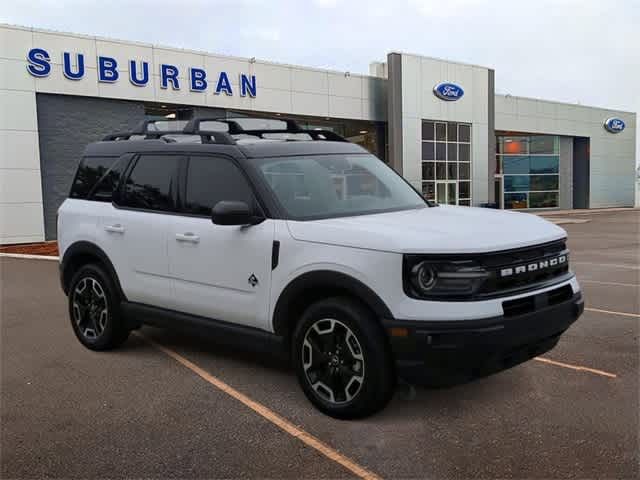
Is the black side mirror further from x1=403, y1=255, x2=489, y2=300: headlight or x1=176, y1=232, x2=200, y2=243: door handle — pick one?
x1=403, y1=255, x2=489, y2=300: headlight

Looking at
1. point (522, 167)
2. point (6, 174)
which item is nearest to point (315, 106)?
point (6, 174)

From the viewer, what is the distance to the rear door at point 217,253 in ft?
15.1

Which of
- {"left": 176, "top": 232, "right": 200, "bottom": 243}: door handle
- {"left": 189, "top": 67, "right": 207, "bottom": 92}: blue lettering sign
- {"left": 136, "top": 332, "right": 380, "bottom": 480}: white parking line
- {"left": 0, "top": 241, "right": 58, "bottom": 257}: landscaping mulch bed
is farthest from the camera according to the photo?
{"left": 189, "top": 67, "right": 207, "bottom": 92}: blue lettering sign

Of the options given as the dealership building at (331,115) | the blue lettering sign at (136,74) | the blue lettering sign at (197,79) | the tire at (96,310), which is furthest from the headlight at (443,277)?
the blue lettering sign at (197,79)

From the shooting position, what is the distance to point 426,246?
3781 millimetres

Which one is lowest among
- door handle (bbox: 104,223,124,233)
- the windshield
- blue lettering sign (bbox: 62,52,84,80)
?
Answer: door handle (bbox: 104,223,124,233)

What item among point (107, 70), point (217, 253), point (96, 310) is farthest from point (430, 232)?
point (107, 70)

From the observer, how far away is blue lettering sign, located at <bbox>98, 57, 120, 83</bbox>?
72.6 feet

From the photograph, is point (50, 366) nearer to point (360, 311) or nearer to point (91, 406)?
point (91, 406)

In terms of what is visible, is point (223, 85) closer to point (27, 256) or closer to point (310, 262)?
point (27, 256)

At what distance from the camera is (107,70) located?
73.1 feet

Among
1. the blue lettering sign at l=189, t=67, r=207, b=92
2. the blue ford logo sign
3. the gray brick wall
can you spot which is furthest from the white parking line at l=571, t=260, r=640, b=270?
the blue ford logo sign

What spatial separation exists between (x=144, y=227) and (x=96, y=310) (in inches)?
46.5

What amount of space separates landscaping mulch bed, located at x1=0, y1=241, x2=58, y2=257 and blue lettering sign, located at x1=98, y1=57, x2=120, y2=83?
613 cm
